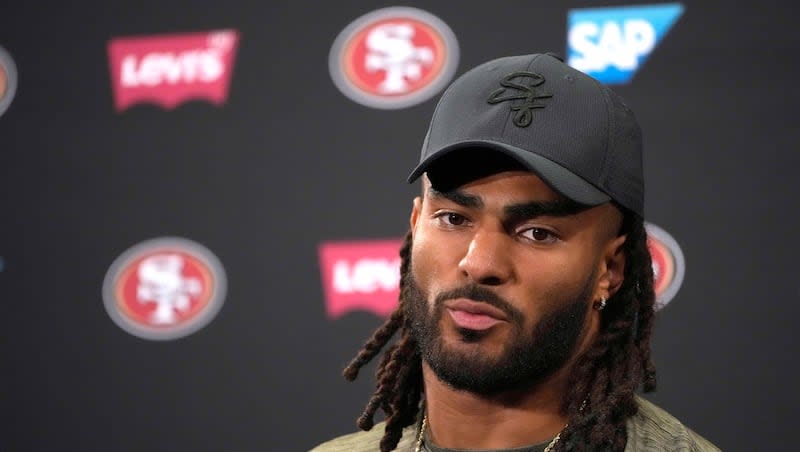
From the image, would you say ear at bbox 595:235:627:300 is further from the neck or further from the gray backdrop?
the gray backdrop

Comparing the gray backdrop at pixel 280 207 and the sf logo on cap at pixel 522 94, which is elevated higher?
the sf logo on cap at pixel 522 94

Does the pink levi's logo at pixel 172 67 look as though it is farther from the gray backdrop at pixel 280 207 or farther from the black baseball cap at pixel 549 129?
the black baseball cap at pixel 549 129

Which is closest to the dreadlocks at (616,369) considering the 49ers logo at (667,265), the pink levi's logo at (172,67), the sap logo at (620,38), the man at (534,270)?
the man at (534,270)

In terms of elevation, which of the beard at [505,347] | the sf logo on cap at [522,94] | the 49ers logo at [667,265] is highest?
the sf logo on cap at [522,94]

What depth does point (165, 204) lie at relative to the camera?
6.26 feet

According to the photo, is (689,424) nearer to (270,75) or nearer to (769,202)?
(769,202)

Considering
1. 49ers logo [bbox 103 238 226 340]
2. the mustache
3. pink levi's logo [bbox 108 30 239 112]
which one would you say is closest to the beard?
the mustache

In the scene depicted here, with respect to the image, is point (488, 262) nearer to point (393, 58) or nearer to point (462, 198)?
point (462, 198)

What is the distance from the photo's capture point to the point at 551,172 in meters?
0.94

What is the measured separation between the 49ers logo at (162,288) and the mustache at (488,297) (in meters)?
0.99

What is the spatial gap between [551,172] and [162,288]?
45.6 inches

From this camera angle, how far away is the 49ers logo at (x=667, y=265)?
161 cm

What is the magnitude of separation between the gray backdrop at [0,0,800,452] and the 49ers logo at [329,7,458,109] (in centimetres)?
2

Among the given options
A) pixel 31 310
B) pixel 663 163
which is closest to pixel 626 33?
pixel 663 163
